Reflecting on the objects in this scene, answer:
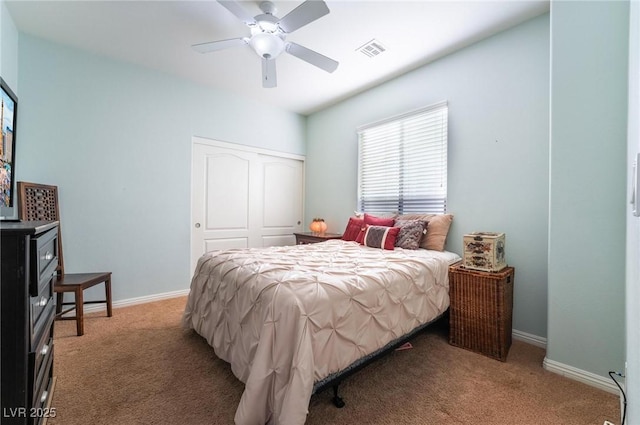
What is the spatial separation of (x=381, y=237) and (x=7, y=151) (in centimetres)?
322

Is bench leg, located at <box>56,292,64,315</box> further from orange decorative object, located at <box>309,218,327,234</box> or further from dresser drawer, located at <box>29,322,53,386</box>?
orange decorative object, located at <box>309,218,327,234</box>

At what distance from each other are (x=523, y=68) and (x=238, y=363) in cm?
320

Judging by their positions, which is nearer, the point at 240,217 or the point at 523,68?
the point at 523,68

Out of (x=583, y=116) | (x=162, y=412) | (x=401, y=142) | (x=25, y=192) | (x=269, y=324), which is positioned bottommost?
(x=162, y=412)

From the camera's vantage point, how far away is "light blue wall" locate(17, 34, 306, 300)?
2.63 meters

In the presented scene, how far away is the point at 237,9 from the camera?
1877 mm

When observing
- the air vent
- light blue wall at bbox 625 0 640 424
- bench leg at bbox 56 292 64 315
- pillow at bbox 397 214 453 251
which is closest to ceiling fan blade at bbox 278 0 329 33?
the air vent

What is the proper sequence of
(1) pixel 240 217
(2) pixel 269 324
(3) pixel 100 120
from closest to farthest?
(2) pixel 269 324 < (3) pixel 100 120 < (1) pixel 240 217

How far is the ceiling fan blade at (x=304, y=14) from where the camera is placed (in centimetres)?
177

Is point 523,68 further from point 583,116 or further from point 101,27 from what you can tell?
point 101,27

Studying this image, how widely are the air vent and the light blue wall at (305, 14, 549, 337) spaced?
2.05 feet

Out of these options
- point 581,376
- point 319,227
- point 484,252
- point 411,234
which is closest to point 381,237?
point 411,234

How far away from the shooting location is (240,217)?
4.04 metres

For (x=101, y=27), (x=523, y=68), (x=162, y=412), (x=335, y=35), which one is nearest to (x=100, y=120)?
(x=101, y=27)
